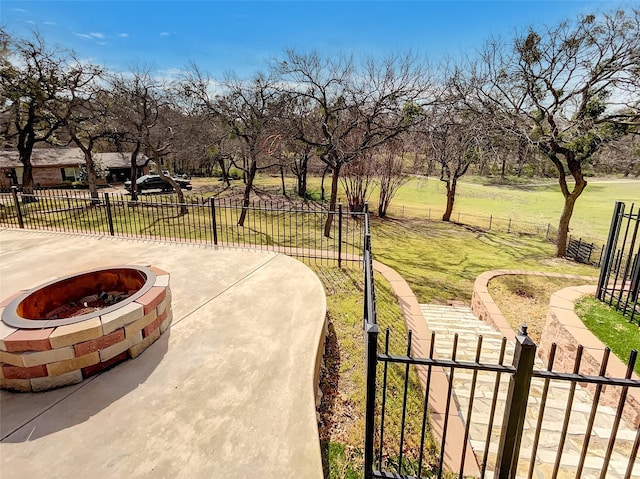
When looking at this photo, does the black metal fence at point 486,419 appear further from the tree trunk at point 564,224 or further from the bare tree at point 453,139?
the tree trunk at point 564,224

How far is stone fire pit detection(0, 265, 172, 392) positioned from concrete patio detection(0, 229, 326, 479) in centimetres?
12

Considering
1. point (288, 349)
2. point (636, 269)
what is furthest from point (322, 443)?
point (636, 269)

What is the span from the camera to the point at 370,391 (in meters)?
1.94

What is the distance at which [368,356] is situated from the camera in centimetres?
184

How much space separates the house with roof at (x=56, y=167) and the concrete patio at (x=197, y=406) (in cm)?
2451

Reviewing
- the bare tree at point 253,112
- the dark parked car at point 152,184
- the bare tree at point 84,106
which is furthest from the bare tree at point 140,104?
the dark parked car at point 152,184

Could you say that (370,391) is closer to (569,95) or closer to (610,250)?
(610,250)

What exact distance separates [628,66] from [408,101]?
5.84m

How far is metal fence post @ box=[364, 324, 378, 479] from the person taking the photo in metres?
1.83

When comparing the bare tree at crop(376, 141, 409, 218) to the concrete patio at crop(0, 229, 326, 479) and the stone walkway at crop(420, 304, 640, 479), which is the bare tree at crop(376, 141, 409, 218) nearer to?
the stone walkway at crop(420, 304, 640, 479)

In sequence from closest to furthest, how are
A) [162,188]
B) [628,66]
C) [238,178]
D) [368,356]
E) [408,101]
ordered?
1. [368,356]
2. [628,66]
3. [408,101]
4. [162,188]
5. [238,178]

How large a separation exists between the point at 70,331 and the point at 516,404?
3.43m

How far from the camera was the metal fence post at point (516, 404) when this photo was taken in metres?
1.69

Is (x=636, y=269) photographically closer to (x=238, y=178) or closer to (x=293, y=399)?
(x=293, y=399)
